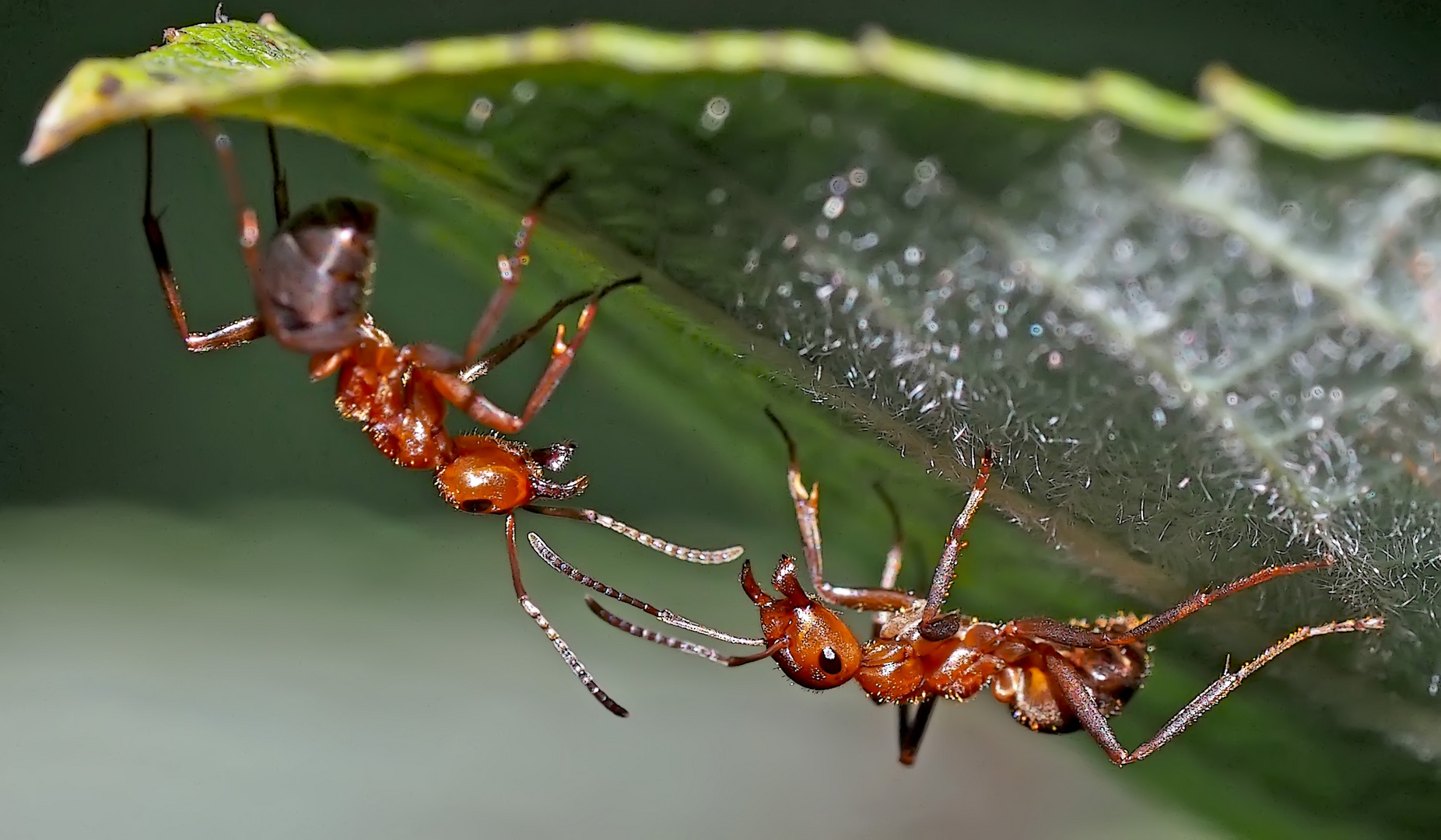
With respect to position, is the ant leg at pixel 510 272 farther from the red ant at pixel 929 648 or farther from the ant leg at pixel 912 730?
the ant leg at pixel 912 730

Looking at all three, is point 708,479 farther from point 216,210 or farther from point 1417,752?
point 1417,752

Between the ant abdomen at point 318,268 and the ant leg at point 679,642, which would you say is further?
the ant leg at point 679,642

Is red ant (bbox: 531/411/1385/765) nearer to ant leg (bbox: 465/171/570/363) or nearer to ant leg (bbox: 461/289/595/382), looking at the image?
ant leg (bbox: 461/289/595/382)

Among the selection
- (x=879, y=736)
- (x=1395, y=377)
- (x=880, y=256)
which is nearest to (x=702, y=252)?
(x=880, y=256)

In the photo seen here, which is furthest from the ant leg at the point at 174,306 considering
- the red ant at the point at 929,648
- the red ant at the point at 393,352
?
the red ant at the point at 929,648

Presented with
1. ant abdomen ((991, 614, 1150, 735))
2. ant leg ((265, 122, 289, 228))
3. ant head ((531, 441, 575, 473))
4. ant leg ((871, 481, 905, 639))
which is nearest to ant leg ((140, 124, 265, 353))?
ant leg ((265, 122, 289, 228))

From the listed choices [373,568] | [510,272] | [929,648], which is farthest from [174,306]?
[929,648]
